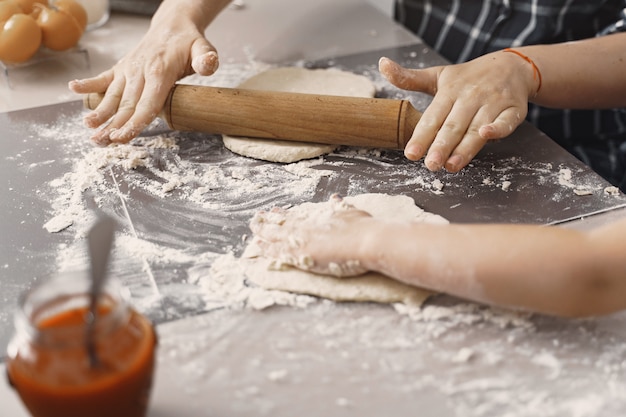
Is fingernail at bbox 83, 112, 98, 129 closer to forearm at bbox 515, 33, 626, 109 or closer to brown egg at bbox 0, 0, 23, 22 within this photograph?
brown egg at bbox 0, 0, 23, 22

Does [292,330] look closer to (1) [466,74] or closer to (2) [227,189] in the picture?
(2) [227,189]

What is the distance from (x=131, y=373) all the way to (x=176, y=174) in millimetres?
729

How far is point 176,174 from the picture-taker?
4.71 feet

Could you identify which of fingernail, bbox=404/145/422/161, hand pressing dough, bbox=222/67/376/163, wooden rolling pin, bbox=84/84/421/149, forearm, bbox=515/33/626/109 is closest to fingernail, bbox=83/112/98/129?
wooden rolling pin, bbox=84/84/421/149

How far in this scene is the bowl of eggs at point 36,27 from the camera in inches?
68.8

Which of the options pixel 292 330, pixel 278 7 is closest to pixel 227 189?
pixel 292 330

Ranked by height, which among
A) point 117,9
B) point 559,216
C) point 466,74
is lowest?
point 117,9

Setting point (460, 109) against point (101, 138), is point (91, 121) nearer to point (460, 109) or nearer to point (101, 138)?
point (101, 138)

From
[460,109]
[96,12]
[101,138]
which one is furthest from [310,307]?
[96,12]

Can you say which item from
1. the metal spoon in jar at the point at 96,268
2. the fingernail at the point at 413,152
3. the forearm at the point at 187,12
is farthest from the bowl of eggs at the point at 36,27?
the metal spoon in jar at the point at 96,268

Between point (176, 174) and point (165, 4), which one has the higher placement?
point (165, 4)

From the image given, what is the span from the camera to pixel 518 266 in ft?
3.24

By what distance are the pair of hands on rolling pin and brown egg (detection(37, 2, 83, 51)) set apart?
0.91 feet

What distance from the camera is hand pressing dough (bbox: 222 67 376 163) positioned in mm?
1470
